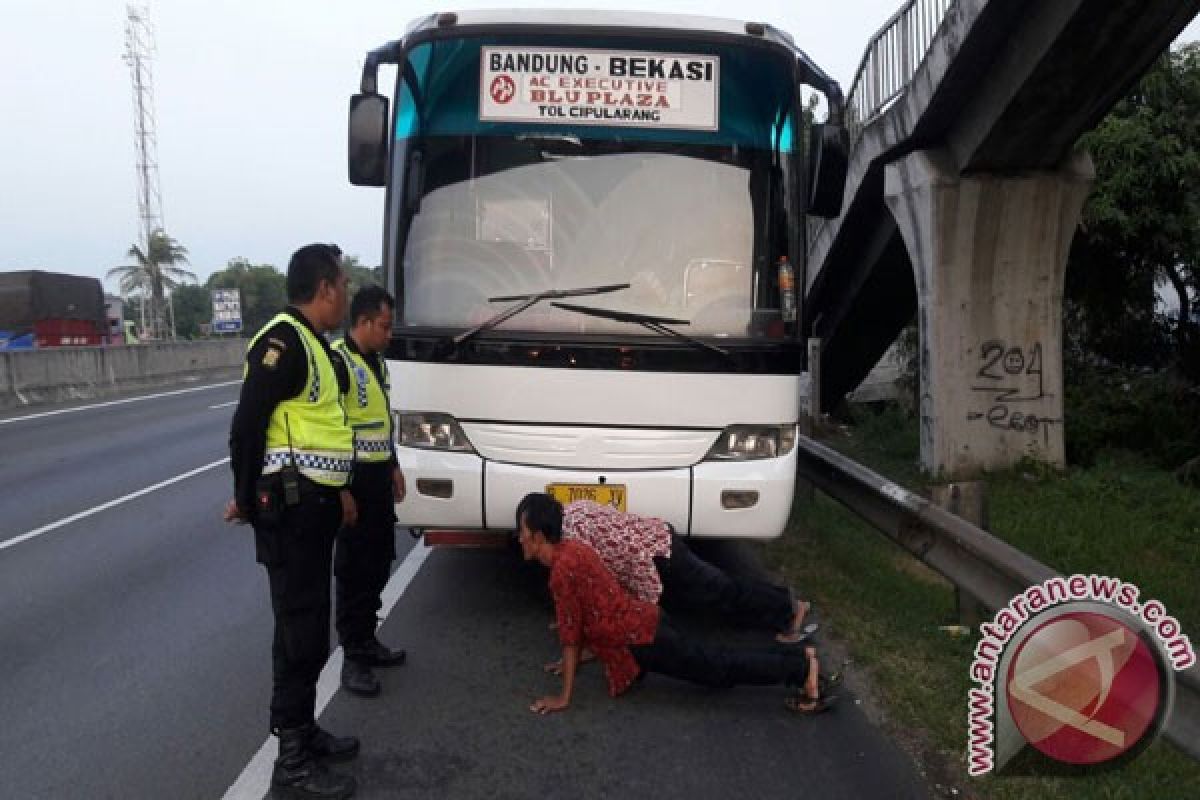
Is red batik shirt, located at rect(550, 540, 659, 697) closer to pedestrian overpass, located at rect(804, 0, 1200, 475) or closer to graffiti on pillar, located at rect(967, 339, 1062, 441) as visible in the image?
pedestrian overpass, located at rect(804, 0, 1200, 475)

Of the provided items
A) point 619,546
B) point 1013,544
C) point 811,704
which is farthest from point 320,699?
point 1013,544

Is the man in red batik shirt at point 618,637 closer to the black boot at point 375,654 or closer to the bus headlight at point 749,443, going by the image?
the black boot at point 375,654

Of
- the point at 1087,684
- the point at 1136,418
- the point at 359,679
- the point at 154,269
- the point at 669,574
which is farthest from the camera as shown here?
the point at 154,269

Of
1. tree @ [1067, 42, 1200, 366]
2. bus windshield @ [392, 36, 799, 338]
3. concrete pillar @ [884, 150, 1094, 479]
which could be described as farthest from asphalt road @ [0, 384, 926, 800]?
tree @ [1067, 42, 1200, 366]

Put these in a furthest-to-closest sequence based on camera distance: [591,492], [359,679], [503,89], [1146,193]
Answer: [1146,193]
[503,89]
[591,492]
[359,679]

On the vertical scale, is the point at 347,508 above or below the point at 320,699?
above

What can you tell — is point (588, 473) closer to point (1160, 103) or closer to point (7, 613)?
point (7, 613)

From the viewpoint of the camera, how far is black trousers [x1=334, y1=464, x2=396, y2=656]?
15.1 ft

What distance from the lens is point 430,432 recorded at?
203 inches

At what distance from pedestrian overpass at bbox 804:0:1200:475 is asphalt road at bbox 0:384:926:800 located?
4.90 metres

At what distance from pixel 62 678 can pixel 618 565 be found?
2699 mm

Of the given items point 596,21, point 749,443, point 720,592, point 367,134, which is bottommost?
point 720,592

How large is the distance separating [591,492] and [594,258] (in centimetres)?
123

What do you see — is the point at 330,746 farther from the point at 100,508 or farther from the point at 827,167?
the point at 100,508
